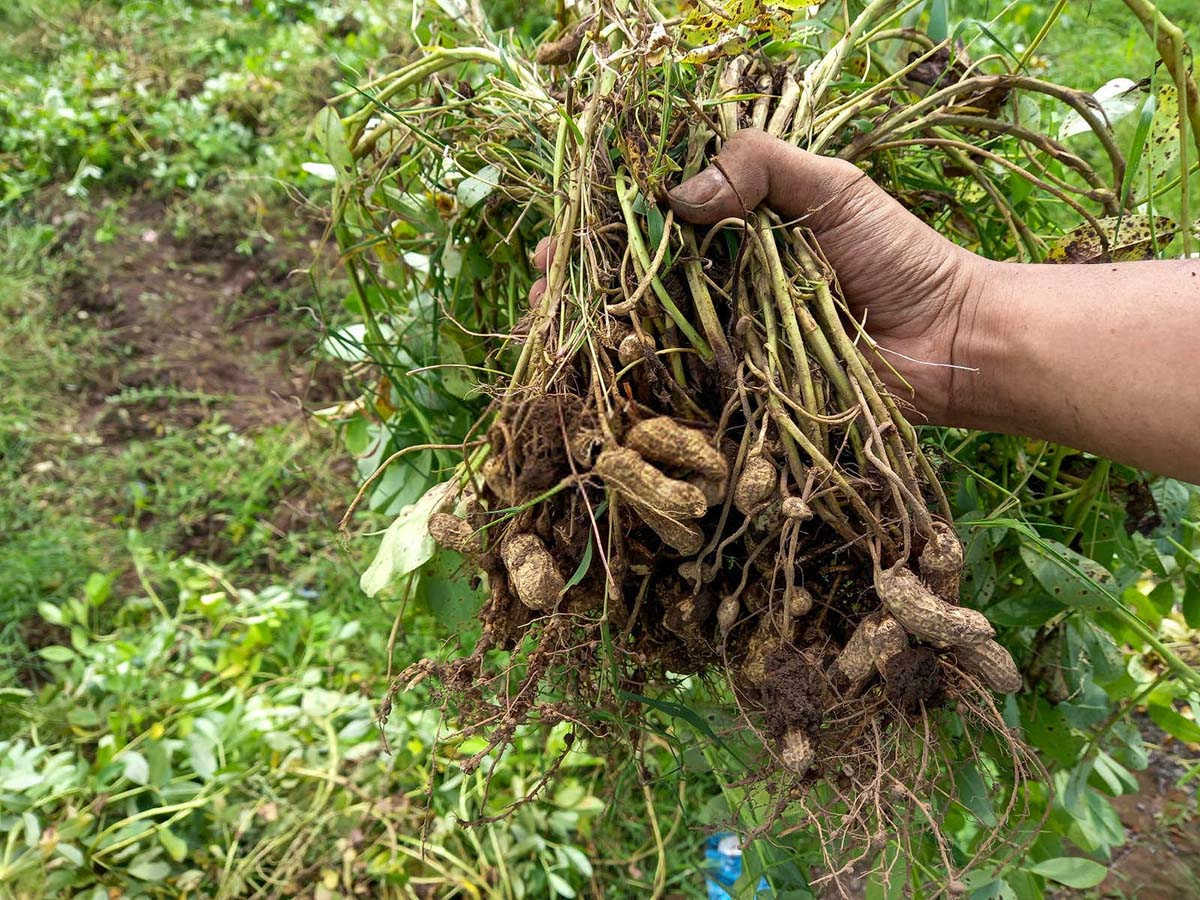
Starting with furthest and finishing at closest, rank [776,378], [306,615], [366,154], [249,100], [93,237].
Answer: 1. [249,100]
2. [93,237]
3. [306,615]
4. [366,154]
5. [776,378]

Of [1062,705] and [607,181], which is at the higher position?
[607,181]

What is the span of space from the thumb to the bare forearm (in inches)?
7.5

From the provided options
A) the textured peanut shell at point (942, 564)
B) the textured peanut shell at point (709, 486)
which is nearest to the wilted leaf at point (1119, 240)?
the textured peanut shell at point (942, 564)

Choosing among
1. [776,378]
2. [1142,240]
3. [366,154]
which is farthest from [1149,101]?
[366,154]

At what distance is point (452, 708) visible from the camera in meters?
0.77

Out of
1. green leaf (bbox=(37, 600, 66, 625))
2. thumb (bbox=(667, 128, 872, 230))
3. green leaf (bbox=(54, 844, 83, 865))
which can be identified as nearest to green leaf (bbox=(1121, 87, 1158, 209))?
thumb (bbox=(667, 128, 872, 230))

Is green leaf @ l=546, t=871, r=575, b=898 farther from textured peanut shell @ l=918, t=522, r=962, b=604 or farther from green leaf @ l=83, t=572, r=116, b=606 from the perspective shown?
green leaf @ l=83, t=572, r=116, b=606

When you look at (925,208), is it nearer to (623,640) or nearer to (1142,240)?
(1142,240)

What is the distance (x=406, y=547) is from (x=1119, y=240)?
0.74 m

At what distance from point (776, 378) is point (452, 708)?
40cm

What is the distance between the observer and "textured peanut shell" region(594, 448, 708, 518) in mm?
631

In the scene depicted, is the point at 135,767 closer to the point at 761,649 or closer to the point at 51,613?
the point at 51,613

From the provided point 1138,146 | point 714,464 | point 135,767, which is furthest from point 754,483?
point 135,767

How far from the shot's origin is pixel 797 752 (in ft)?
2.27
